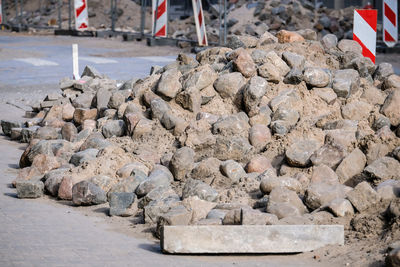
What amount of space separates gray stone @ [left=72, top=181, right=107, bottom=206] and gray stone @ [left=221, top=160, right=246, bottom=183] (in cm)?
122

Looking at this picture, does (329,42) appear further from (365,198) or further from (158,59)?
(158,59)

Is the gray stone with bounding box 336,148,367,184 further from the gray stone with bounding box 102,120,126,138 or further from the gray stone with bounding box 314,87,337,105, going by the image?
the gray stone with bounding box 102,120,126,138

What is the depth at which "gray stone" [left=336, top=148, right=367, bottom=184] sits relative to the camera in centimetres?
716

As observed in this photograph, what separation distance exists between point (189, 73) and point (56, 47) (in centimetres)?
1833

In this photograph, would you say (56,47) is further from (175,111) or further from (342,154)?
(342,154)

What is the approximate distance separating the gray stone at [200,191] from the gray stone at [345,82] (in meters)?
2.62

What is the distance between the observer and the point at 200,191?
699 cm

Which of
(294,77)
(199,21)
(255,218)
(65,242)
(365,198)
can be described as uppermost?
(199,21)

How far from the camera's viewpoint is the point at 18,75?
1884 cm

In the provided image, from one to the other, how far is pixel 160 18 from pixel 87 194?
18620 millimetres

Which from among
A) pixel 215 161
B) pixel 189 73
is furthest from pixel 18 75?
pixel 215 161

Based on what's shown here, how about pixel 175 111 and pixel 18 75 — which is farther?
pixel 18 75

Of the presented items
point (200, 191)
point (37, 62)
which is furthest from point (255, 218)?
point (37, 62)

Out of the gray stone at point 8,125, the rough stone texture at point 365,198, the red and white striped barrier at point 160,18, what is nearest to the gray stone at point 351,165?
the rough stone texture at point 365,198
